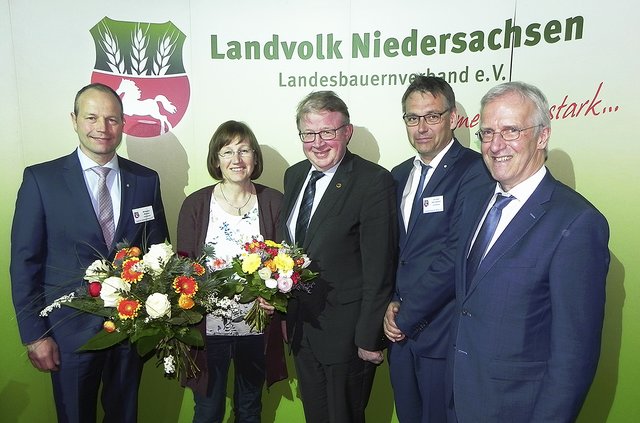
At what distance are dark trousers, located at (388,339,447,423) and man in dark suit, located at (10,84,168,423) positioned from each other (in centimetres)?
162

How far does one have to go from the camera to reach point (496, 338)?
1717 mm

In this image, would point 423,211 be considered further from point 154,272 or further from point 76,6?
point 76,6

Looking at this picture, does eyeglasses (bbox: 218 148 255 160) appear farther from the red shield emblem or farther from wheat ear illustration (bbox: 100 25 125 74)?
wheat ear illustration (bbox: 100 25 125 74)

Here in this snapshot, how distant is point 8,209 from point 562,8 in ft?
13.6

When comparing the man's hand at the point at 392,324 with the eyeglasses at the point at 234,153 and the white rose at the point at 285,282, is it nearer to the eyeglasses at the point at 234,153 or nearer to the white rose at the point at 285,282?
the white rose at the point at 285,282

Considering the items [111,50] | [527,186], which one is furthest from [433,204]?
[111,50]

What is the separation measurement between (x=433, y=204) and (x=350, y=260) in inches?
20.9

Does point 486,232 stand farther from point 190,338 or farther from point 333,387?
point 190,338

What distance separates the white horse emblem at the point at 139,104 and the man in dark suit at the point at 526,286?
2.44 m

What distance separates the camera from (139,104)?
3342 millimetres

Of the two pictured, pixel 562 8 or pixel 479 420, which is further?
pixel 562 8

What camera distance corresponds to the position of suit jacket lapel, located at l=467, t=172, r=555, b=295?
1.64 meters

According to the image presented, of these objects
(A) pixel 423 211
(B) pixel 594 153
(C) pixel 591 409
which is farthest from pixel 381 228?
(C) pixel 591 409

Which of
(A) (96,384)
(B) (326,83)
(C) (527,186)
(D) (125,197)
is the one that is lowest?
(A) (96,384)
